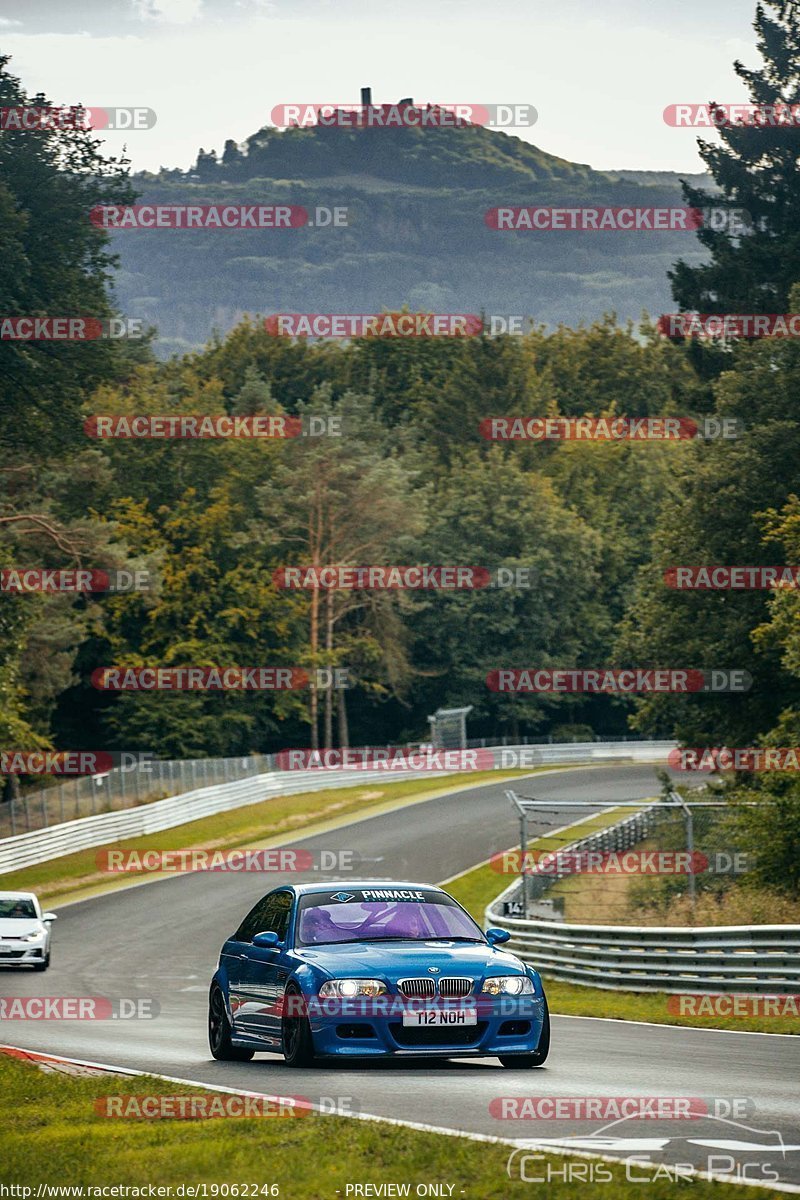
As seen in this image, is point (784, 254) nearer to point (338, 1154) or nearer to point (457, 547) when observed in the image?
point (457, 547)

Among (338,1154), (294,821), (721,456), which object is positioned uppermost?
(721,456)

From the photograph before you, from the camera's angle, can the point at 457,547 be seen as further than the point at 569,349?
No

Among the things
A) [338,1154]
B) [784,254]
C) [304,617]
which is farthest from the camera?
[304,617]

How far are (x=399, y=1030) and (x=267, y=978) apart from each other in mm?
1293

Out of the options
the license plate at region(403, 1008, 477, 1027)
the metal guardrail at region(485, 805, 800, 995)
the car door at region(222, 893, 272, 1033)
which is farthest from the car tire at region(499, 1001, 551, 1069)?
the metal guardrail at region(485, 805, 800, 995)

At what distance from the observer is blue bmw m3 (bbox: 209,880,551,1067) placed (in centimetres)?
1178

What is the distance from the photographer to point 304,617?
83375 millimetres

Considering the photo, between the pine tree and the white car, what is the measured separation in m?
31.0

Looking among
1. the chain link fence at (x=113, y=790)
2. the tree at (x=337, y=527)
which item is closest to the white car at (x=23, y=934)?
the chain link fence at (x=113, y=790)

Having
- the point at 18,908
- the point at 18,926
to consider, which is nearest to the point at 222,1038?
the point at 18,926

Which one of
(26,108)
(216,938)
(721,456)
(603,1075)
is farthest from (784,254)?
(603,1075)

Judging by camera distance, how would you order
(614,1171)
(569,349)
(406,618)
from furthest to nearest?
(569,349), (406,618), (614,1171)

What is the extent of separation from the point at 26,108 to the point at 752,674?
22.2m

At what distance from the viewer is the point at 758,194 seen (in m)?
54.8
